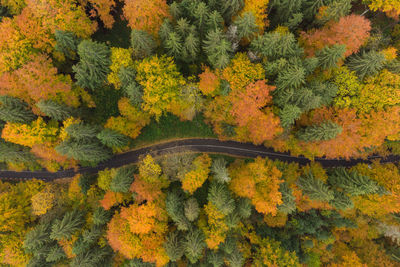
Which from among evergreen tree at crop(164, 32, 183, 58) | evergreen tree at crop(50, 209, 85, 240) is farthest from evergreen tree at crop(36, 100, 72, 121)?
evergreen tree at crop(164, 32, 183, 58)

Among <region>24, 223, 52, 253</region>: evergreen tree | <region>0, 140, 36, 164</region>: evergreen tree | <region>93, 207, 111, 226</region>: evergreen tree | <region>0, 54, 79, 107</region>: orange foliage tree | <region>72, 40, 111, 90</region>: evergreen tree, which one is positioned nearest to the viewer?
<region>72, 40, 111, 90</region>: evergreen tree

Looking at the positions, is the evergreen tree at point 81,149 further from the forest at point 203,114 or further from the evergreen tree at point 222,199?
the evergreen tree at point 222,199

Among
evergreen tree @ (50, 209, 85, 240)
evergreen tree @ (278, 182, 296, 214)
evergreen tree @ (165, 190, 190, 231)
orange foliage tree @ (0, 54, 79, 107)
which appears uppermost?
orange foliage tree @ (0, 54, 79, 107)

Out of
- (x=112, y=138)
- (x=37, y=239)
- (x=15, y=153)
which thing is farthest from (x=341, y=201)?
(x=15, y=153)

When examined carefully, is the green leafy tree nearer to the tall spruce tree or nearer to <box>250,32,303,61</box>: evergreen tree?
the tall spruce tree

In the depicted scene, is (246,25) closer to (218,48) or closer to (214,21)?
(214,21)

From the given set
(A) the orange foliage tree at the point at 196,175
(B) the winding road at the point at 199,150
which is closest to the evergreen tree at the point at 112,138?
(B) the winding road at the point at 199,150
